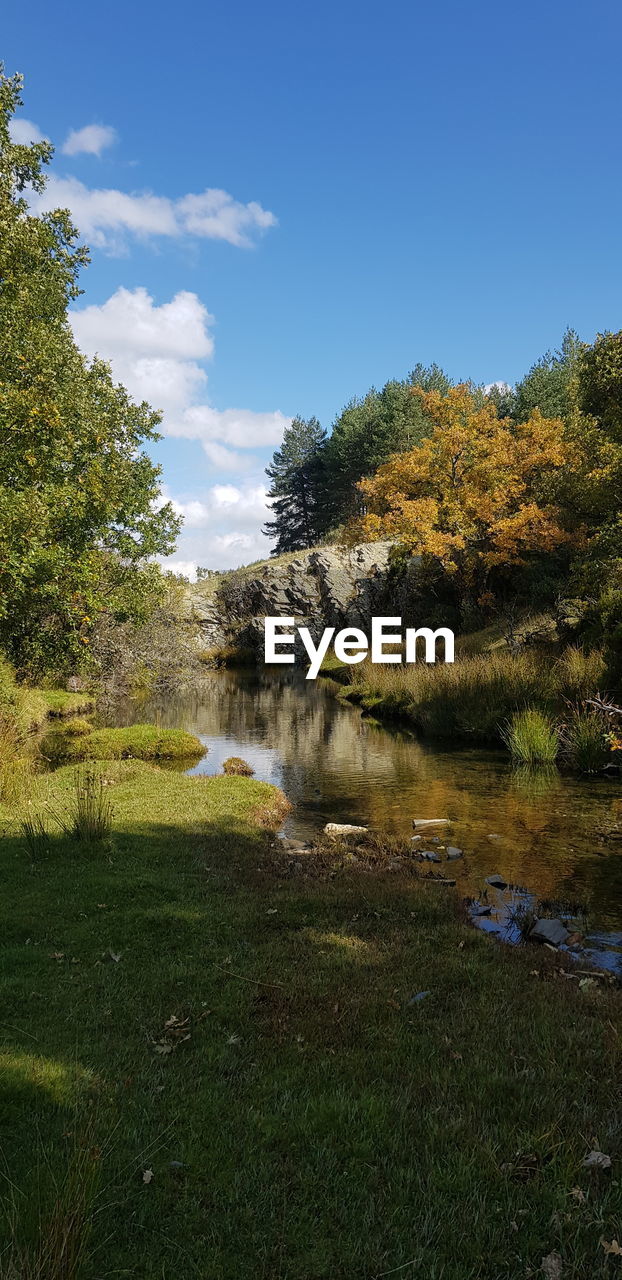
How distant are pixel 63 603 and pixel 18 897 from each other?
497 inches

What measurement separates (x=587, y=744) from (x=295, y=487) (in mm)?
74139

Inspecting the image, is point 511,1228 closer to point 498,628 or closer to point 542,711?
point 542,711

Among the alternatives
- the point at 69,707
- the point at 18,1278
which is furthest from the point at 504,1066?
the point at 69,707

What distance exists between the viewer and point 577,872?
10.4 meters

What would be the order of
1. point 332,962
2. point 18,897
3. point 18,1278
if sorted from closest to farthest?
1. point 18,1278
2. point 332,962
3. point 18,897

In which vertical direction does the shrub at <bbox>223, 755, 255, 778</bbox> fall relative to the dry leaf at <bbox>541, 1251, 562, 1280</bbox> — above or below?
below

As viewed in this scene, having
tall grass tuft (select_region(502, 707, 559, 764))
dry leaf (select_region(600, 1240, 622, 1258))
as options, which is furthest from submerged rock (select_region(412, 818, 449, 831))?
dry leaf (select_region(600, 1240, 622, 1258))

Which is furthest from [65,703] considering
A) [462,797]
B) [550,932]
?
[550,932]

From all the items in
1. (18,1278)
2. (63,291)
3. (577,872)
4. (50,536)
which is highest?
(63,291)

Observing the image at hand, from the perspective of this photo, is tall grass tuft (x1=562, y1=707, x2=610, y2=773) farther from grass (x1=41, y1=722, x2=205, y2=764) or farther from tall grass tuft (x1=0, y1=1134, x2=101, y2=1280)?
tall grass tuft (x1=0, y1=1134, x2=101, y2=1280)

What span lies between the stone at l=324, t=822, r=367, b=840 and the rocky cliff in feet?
123

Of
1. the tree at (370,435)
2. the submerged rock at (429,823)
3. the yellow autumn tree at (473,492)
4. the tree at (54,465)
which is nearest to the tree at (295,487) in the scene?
the tree at (370,435)

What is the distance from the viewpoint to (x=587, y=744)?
664 inches

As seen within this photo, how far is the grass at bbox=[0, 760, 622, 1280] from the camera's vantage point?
10.9ft
